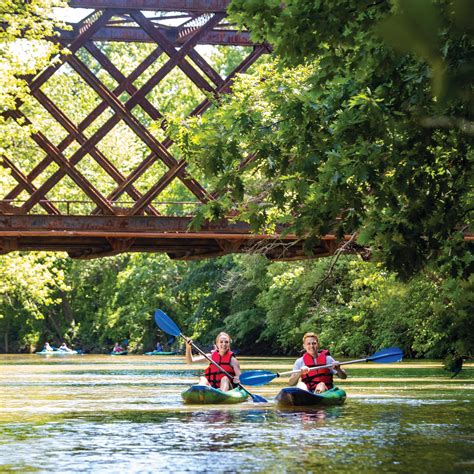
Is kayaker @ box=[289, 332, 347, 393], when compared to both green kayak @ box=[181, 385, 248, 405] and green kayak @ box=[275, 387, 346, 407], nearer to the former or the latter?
green kayak @ box=[275, 387, 346, 407]

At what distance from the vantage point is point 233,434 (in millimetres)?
13367

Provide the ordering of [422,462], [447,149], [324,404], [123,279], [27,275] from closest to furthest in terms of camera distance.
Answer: [422,462] < [447,149] < [324,404] < [27,275] < [123,279]

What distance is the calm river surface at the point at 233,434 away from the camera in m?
10.2

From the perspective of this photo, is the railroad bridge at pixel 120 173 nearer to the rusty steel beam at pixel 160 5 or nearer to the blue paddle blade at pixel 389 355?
the rusty steel beam at pixel 160 5

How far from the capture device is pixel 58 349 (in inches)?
3118

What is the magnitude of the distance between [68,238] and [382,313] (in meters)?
17.5

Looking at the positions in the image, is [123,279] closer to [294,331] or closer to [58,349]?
[58,349]

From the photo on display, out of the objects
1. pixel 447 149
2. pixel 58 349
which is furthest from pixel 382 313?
pixel 58 349

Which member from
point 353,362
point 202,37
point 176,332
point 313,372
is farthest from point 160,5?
point 313,372

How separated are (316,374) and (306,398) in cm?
109

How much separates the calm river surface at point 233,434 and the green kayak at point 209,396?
0.19 m

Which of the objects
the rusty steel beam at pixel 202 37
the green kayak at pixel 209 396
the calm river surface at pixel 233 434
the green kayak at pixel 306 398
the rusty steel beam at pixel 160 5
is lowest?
the calm river surface at pixel 233 434

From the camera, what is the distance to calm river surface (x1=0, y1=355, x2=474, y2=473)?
10.2 m

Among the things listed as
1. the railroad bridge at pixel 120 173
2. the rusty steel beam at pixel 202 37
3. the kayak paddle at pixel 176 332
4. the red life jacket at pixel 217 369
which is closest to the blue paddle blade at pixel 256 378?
the kayak paddle at pixel 176 332
